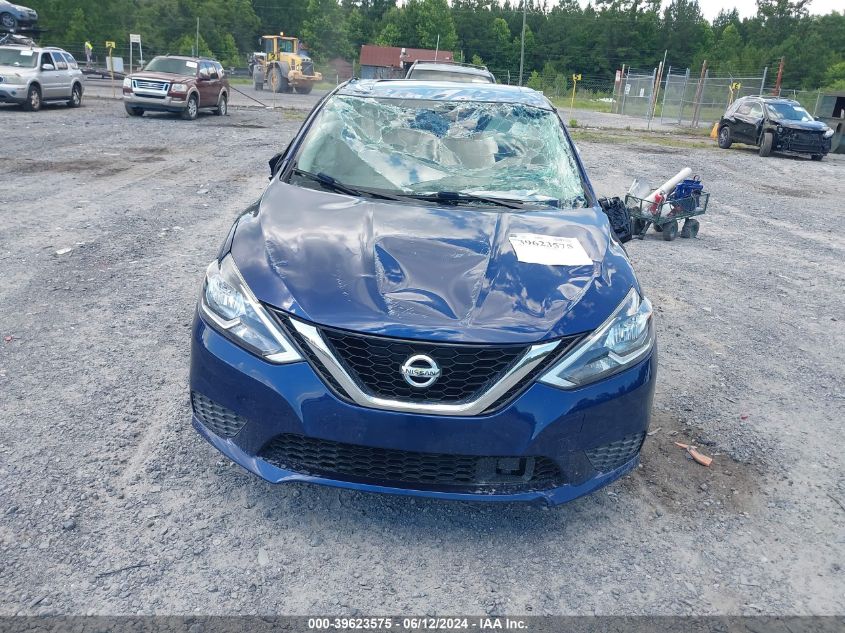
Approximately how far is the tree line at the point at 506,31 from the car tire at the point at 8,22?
3559cm

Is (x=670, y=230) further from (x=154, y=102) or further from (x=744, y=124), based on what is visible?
(x=154, y=102)

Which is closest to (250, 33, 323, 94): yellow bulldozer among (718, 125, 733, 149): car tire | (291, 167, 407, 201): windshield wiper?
(718, 125, 733, 149): car tire

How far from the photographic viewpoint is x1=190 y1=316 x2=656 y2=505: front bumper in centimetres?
255

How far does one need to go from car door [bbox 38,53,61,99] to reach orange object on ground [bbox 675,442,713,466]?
20640 millimetres

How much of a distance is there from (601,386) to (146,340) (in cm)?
310

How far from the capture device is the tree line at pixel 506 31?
230ft

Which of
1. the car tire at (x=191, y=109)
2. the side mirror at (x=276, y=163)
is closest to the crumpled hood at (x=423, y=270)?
the side mirror at (x=276, y=163)

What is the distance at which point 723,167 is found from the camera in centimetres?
1723

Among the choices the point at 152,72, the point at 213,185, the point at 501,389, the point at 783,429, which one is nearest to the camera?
the point at 501,389

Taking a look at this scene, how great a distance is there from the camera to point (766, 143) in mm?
20172

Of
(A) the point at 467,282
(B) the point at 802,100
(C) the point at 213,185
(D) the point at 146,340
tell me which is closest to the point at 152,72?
(C) the point at 213,185

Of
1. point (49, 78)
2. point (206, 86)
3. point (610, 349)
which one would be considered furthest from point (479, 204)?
point (49, 78)

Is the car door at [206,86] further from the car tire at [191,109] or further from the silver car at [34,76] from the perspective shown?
the silver car at [34,76]

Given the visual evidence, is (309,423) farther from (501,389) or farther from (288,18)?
(288,18)
